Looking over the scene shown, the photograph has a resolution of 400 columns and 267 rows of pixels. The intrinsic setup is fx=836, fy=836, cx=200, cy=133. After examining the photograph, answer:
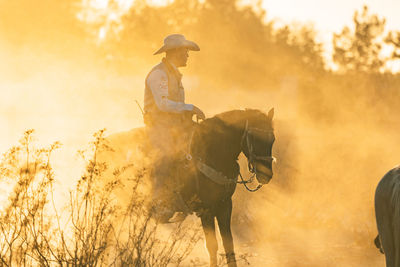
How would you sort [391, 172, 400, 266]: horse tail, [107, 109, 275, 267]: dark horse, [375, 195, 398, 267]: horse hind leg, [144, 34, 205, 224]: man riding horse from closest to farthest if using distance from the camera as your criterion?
[391, 172, 400, 266]: horse tail → [375, 195, 398, 267]: horse hind leg → [107, 109, 275, 267]: dark horse → [144, 34, 205, 224]: man riding horse

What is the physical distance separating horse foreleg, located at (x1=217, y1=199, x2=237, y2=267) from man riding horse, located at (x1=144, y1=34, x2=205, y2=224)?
54 cm

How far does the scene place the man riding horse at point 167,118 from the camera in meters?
10.1

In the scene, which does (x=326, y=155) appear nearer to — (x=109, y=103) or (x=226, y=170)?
(x=226, y=170)

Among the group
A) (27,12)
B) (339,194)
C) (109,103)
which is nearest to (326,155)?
(339,194)

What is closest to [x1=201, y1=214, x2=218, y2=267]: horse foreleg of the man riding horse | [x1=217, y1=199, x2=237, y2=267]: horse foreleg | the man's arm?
[x1=217, y1=199, x2=237, y2=267]: horse foreleg

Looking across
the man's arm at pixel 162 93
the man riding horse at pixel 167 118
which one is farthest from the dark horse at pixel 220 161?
the man's arm at pixel 162 93

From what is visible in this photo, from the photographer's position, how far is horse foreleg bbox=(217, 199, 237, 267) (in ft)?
32.0

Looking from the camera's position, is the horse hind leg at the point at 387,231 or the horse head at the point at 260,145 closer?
the horse hind leg at the point at 387,231

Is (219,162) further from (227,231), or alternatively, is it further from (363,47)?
(363,47)

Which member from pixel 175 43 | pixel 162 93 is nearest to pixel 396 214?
pixel 162 93

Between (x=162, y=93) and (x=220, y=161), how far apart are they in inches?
42.2

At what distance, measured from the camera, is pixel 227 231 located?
9867mm

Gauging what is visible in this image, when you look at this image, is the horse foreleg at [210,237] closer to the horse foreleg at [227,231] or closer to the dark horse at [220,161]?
the dark horse at [220,161]

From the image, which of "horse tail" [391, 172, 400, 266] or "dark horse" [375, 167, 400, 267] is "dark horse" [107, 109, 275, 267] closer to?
"dark horse" [375, 167, 400, 267]
